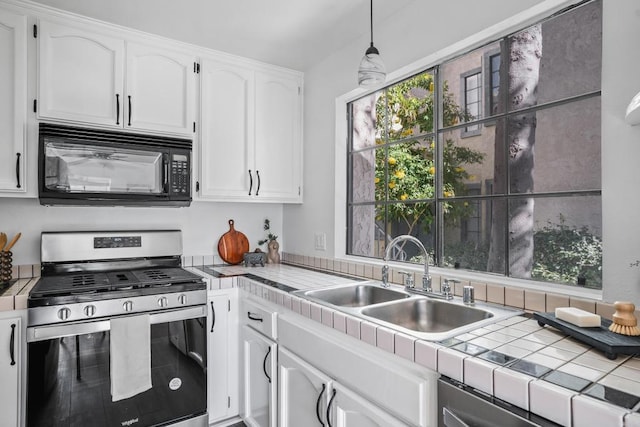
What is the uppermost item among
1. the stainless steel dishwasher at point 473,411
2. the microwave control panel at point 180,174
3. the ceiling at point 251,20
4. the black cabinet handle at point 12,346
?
the ceiling at point 251,20

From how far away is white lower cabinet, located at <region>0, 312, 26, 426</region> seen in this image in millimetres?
1631

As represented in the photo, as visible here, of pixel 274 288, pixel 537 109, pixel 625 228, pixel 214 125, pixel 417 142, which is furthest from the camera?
pixel 214 125

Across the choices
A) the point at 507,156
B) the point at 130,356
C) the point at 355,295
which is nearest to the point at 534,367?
the point at 507,156

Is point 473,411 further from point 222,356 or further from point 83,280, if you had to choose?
point 83,280

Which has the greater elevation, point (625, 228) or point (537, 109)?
point (537, 109)

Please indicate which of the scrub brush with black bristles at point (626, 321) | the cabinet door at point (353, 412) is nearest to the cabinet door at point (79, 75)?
the cabinet door at point (353, 412)

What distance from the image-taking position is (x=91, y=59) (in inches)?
83.7

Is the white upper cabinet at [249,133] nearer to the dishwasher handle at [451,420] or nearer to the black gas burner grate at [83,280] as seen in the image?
the black gas burner grate at [83,280]

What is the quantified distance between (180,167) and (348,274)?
Result: 49.6 inches

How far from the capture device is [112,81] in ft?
7.16

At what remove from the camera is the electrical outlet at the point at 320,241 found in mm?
2633

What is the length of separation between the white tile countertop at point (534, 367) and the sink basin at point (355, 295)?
0.48 metres

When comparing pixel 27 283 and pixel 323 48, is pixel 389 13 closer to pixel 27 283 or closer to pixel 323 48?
pixel 323 48

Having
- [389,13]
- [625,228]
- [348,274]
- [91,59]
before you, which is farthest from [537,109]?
[91,59]
